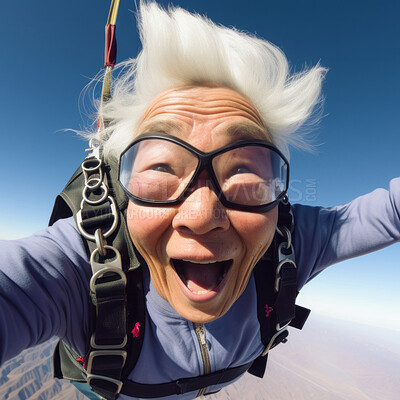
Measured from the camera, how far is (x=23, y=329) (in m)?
0.88

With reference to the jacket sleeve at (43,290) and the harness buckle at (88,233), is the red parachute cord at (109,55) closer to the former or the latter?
the harness buckle at (88,233)

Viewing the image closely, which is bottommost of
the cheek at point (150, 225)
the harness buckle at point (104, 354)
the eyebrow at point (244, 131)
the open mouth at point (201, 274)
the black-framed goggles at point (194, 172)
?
the harness buckle at point (104, 354)

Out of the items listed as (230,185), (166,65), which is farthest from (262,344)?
(166,65)

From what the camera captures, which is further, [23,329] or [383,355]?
[383,355]

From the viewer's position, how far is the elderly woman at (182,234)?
0.98 m

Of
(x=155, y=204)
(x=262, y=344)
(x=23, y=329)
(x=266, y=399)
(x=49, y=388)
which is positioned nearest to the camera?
(x=23, y=329)

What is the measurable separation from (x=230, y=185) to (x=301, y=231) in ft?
2.54

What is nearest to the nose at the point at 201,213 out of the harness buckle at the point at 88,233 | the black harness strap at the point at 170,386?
the harness buckle at the point at 88,233

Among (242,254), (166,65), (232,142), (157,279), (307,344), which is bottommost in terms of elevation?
(307,344)

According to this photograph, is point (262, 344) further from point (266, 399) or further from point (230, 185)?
point (266, 399)

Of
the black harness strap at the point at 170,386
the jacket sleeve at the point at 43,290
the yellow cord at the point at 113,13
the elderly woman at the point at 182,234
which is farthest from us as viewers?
the yellow cord at the point at 113,13

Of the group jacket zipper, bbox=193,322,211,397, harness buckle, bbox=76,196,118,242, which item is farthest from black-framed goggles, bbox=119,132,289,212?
jacket zipper, bbox=193,322,211,397

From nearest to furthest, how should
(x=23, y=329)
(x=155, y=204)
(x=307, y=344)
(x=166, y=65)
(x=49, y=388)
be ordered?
(x=23, y=329) < (x=155, y=204) < (x=166, y=65) < (x=49, y=388) < (x=307, y=344)

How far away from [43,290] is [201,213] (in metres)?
0.69
